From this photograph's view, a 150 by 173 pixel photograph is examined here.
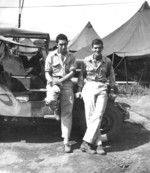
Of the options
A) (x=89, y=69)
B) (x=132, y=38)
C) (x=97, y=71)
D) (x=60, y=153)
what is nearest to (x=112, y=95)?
(x=97, y=71)

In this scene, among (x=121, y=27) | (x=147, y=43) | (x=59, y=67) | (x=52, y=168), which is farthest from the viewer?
(x=121, y=27)

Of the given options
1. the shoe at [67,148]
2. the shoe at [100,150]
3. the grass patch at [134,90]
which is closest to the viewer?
the shoe at [100,150]

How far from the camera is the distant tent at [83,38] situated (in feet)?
60.0

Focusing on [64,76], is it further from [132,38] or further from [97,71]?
[132,38]

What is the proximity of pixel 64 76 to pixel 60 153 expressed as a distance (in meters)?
1.18

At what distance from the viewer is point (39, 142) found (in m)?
4.87

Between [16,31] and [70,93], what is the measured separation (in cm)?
196

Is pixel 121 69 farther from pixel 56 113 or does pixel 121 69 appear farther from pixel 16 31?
pixel 56 113

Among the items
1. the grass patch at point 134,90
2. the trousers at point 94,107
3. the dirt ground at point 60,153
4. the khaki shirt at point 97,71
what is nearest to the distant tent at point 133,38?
the grass patch at point 134,90

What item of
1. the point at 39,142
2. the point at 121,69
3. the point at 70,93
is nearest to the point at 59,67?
the point at 70,93

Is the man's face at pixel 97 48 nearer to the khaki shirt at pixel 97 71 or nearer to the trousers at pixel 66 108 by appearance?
the khaki shirt at pixel 97 71

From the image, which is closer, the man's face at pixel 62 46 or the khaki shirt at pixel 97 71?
the man's face at pixel 62 46

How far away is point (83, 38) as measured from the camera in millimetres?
19094

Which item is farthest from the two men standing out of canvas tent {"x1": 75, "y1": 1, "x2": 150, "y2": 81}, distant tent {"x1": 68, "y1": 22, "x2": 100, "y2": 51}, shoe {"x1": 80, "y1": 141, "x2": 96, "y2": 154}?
distant tent {"x1": 68, "y1": 22, "x2": 100, "y2": 51}
